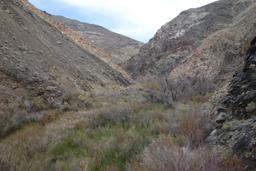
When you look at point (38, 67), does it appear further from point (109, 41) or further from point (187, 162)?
point (109, 41)

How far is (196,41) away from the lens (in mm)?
35094

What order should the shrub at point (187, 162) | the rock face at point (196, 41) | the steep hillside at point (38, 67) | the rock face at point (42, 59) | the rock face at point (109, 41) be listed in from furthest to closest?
the rock face at point (109, 41)
the rock face at point (196, 41)
the rock face at point (42, 59)
the steep hillside at point (38, 67)
the shrub at point (187, 162)

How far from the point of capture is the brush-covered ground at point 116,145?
5207 mm

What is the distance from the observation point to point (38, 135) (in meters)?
9.27

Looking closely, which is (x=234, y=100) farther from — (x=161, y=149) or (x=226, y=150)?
(x=161, y=149)

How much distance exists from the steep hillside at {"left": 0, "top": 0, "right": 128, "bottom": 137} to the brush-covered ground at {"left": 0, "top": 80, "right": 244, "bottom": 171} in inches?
87.2

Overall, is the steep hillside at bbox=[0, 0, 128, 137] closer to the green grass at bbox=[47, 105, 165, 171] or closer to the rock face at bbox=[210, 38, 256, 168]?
the green grass at bbox=[47, 105, 165, 171]

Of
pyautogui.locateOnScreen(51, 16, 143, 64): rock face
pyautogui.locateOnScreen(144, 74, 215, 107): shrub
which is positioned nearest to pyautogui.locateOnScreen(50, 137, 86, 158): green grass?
pyautogui.locateOnScreen(144, 74, 215, 107): shrub

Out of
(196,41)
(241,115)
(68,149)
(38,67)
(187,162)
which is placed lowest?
(68,149)

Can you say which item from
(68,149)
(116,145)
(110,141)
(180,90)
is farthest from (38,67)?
(116,145)

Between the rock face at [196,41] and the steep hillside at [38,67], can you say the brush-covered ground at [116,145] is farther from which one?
the rock face at [196,41]

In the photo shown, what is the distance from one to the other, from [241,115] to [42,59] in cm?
1356

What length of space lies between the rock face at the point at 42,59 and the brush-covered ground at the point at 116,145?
407 cm

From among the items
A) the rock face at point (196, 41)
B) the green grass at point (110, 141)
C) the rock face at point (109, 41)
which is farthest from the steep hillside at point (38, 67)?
the rock face at point (109, 41)
